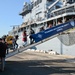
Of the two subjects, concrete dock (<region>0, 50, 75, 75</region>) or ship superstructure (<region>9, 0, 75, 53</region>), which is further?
ship superstructure (<region>9, 0, 75, 53</region>)

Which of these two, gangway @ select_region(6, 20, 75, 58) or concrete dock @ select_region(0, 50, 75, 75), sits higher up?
gangway @ select_region(6, 20, 75, 58)

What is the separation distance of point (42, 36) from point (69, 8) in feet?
73.9

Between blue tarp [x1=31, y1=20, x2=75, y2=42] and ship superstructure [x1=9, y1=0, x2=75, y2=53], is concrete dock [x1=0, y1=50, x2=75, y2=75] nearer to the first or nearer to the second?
blue tarp [x1=31, y1=20, x2=75, y2=42]

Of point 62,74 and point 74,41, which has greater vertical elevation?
point 74,41

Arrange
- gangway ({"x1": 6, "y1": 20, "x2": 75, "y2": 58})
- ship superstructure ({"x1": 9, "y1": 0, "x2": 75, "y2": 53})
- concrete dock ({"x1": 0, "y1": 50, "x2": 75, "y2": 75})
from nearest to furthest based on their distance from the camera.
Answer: concrete dock ({"x1": 0, "y1": 50, "x2": 75, "y2": 75})
gangway ({"x1": 6, "y1": 20, "x2": 75, "y2": 58})
ship superstructure ({"x1": 9, "y1": 0, "x2": 75, "y2": 53})

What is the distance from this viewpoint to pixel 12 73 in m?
13.2

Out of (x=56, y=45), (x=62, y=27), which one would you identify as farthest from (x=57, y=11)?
(x=62, y=27)

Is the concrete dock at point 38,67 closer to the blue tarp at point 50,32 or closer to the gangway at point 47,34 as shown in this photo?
the gangway at point 47,34

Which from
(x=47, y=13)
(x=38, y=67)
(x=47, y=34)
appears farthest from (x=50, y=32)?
(x=47, y=13)

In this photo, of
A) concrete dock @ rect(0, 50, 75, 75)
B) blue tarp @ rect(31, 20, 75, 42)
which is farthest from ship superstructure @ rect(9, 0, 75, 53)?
concrete dock @ rect(0, 50, 75, 75)

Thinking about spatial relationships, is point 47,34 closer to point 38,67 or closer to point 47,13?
point 38,67

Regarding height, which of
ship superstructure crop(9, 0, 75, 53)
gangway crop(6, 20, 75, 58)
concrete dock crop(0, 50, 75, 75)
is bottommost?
concrete dock crop(0, 50, 75, 75)

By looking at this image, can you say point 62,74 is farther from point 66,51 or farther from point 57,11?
point 57,11

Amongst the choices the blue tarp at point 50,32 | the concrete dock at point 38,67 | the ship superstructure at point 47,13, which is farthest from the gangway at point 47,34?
the ship superstructure at point 47,13
